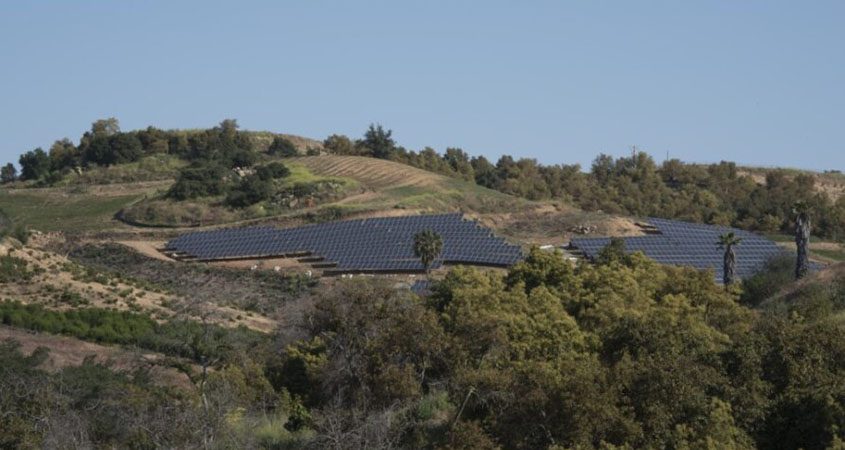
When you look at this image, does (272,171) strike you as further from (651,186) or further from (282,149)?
(651,186)

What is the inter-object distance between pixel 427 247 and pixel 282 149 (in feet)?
170

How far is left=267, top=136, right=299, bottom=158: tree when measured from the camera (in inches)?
4645

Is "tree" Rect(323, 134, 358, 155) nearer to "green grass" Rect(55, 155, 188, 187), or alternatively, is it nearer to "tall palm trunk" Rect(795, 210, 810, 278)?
"green grass" Rect(55, 155, 188, 187)

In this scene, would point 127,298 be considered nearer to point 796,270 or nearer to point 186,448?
point 796,270

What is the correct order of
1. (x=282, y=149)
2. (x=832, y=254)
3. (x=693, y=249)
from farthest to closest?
(x=282, y=149), (x=832, y=254), (x=693, y=249)

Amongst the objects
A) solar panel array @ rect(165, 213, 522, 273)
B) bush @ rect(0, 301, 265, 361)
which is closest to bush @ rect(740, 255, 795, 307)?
solar panel array @ rect(165, 213, 522, 273)

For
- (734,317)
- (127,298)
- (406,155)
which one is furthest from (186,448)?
(406,155)

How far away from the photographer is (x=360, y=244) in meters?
77.9

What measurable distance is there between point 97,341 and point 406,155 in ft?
238

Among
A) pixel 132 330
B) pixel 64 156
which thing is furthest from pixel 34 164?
pixel 132 330

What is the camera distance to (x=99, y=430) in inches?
1342

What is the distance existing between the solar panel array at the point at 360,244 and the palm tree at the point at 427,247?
7.48 feet

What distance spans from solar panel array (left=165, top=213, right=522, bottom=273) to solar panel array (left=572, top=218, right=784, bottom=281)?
5.54 metres

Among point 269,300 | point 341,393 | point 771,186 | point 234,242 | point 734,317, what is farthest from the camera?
point 771,186
